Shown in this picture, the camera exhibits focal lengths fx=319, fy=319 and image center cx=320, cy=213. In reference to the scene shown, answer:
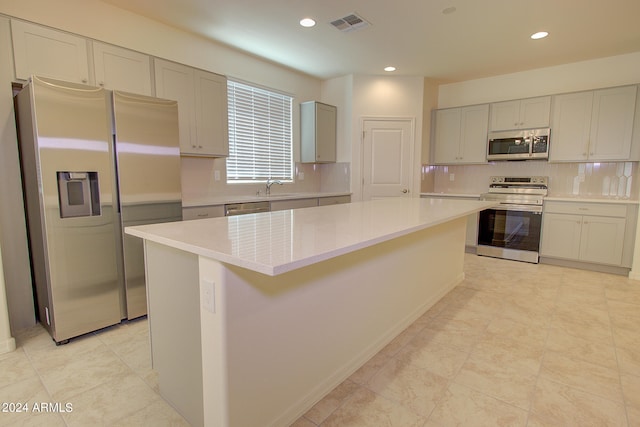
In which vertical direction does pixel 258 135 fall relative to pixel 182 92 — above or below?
below

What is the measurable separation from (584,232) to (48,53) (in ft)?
19.4

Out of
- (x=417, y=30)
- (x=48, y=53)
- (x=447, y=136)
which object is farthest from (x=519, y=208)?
(x=48, y=53)

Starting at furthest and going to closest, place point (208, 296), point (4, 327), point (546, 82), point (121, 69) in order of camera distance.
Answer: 1. point (546, 82)
2. point (121, 69)
3. point (4, 327)
4. point (208, 296)

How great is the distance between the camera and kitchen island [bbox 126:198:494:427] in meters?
→ 1.24

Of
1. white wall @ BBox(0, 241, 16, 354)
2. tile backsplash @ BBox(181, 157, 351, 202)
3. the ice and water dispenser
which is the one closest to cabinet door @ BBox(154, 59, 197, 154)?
tile backsplash @ BBox(181, 157, 351, 202)

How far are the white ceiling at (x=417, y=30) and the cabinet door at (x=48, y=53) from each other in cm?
67

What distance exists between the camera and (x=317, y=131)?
189 inches

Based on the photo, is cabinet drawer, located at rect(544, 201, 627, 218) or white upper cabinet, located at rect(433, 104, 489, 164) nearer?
cabinet drawer, located at rect(544, 201, 627, 218)

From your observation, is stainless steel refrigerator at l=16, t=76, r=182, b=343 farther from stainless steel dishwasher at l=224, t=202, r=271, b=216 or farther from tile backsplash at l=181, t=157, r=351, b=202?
tile backsplash at l=181, t=157, r=351, b=202

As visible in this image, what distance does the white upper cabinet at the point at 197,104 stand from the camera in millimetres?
3160

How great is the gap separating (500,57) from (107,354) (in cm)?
522

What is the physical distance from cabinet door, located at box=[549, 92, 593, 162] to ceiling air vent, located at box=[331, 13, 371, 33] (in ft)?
9.76

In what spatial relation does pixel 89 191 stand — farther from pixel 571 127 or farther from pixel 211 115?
pixel 571 127

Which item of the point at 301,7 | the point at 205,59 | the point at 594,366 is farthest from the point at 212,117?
the point at 594,366
